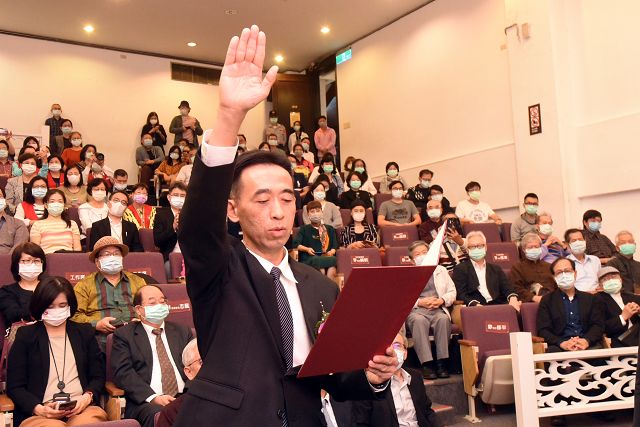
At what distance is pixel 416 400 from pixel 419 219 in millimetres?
4632

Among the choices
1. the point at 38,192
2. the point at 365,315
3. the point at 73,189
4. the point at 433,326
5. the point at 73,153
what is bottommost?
the point at 433,326

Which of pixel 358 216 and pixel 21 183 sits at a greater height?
pixel 21 183

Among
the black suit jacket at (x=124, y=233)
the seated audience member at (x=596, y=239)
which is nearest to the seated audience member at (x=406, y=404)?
the black suit jacket at (x=124, y=233)

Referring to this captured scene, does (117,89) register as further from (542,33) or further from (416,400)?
(416,400)

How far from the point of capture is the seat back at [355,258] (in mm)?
6230

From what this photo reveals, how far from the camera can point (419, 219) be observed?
323 inches

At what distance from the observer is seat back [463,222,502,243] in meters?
7.70

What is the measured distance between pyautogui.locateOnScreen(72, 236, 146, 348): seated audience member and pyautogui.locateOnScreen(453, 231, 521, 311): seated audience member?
2839 millimetres

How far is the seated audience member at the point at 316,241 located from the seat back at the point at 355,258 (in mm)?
145

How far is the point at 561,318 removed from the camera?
Result: 506 centimetres

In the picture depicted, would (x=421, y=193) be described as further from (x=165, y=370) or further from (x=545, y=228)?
(x=165, y=370)

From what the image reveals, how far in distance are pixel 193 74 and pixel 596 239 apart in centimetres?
927

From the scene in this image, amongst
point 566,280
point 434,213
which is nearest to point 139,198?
point 434,213

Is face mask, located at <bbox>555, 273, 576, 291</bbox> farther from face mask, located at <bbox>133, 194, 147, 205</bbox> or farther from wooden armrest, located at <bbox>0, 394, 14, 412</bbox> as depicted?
face mask, located at <bbox>133, 194, 147, 205</bbox>
